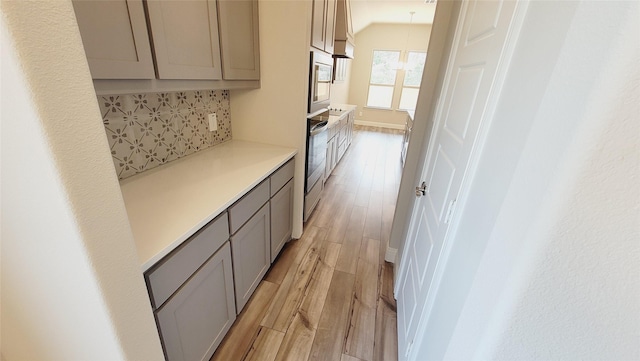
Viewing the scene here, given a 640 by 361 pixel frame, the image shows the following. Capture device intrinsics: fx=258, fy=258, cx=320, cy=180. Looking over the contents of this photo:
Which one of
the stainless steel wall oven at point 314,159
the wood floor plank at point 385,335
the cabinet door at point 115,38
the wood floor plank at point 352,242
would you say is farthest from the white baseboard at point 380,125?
the cabinet door at point 115,38

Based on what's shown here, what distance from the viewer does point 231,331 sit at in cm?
153

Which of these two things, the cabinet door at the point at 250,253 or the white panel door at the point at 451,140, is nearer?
the white panel door at the point at 451,140

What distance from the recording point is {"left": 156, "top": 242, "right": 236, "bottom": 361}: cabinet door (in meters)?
1.00

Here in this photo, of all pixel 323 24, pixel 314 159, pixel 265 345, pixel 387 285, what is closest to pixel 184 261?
pixel 265 345

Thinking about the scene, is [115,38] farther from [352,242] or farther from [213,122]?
[352,242]

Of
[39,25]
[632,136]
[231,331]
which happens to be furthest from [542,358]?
[231,331]

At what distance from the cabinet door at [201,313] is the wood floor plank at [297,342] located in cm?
34

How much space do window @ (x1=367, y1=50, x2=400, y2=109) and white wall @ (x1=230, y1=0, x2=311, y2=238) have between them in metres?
6.49

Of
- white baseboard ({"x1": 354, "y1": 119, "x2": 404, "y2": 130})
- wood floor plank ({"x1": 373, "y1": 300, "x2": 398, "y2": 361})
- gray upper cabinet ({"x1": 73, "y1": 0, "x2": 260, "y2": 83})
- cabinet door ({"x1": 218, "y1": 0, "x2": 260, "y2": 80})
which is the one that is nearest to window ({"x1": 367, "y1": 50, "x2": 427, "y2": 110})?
white baseboard ({"x1": 354, "y1": 119, "x2": 404, "y2": 130})

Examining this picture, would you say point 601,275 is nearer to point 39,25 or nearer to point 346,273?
point 39,25

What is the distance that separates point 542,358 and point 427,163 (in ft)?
3.55

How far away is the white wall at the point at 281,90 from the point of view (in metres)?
1.75

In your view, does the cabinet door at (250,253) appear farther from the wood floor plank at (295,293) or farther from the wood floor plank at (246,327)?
the wood floor plank at (295,293)

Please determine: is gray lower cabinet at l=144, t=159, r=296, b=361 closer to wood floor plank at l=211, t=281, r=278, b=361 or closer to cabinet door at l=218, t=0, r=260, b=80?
wood floor plank at l=211, t=281, r=278, b=361
